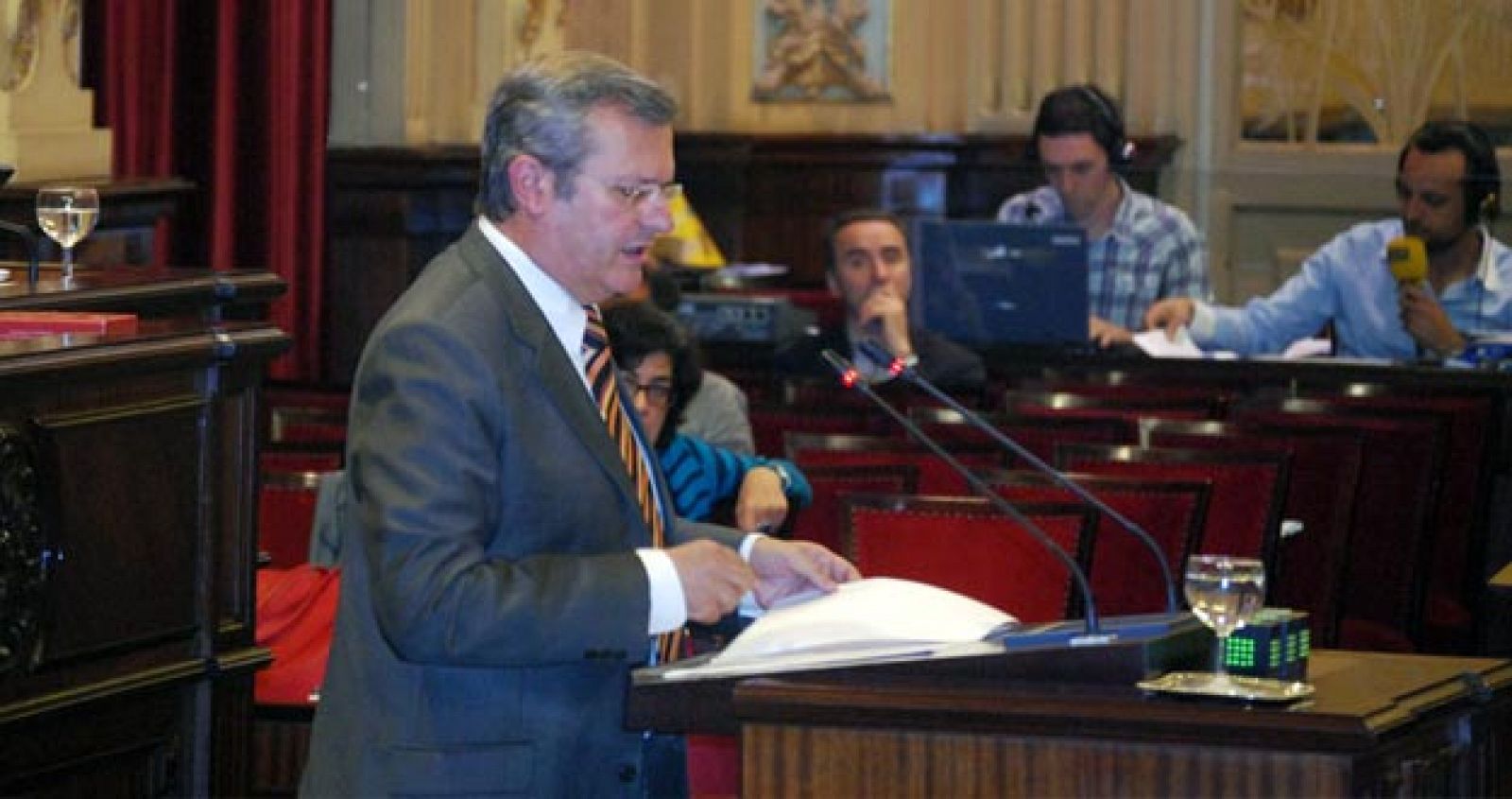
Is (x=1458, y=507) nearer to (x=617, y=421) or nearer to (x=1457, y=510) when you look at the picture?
(x=1457, y=510)

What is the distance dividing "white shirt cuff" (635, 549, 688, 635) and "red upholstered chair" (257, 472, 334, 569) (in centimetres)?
271

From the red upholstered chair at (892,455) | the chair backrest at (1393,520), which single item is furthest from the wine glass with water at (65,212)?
the chair backrest at (1393,520)

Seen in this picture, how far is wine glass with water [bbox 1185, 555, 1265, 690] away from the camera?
2650 mm

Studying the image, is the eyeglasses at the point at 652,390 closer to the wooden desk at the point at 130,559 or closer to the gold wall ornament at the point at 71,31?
the wooden desk at the point at 130,559

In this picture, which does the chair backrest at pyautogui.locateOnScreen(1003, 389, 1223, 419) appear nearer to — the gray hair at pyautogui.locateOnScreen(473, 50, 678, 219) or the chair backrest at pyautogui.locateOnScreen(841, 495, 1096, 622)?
the chair backrest at pyautogui.locateOnScreen(841, 495, 1096, 622)

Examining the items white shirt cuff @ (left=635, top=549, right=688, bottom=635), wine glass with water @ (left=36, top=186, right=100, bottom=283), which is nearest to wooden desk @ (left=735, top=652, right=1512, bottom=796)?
white shirt cuff @ (left=635, top=549, right=688, bottom=635)

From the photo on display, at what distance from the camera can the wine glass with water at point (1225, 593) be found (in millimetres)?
2650

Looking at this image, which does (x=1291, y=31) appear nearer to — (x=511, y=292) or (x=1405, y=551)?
(x=1405, y=551)

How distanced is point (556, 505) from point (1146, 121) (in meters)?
8.88

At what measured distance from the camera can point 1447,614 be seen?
20.9 feet

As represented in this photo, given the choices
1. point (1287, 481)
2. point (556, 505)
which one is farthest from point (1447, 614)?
point (556, 505)

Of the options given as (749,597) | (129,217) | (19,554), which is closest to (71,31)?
(129,217)

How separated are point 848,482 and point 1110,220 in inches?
137

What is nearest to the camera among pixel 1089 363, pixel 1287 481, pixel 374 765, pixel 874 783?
pixel 874 783
